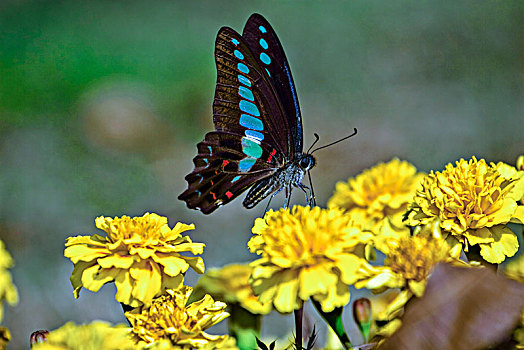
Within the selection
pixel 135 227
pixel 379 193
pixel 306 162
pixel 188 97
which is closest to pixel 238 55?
pixel 306 162

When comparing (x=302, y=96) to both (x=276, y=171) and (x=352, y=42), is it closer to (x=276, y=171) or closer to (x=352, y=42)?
(x=352, y=42)

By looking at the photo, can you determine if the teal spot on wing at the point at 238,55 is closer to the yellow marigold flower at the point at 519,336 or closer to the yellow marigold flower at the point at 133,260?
the yellow marigold flower at the point at 133,260

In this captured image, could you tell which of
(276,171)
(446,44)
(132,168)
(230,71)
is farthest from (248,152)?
(446,44)

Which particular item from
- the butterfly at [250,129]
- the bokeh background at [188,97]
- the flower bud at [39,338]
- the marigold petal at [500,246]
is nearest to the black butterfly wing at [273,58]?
the butterfly at [250,129]

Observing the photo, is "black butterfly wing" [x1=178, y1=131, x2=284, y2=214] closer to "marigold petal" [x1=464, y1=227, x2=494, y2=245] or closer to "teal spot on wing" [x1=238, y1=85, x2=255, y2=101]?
"teal spot on wing" [x1=238, y1=85, x2=255, y2=101]

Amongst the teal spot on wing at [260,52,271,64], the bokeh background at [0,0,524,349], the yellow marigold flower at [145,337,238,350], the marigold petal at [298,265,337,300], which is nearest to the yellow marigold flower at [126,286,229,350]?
the yellow marigold flower at [145,337,238,350]

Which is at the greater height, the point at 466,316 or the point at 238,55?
the point at 238,55

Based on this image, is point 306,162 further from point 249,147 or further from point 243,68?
point 243,68
